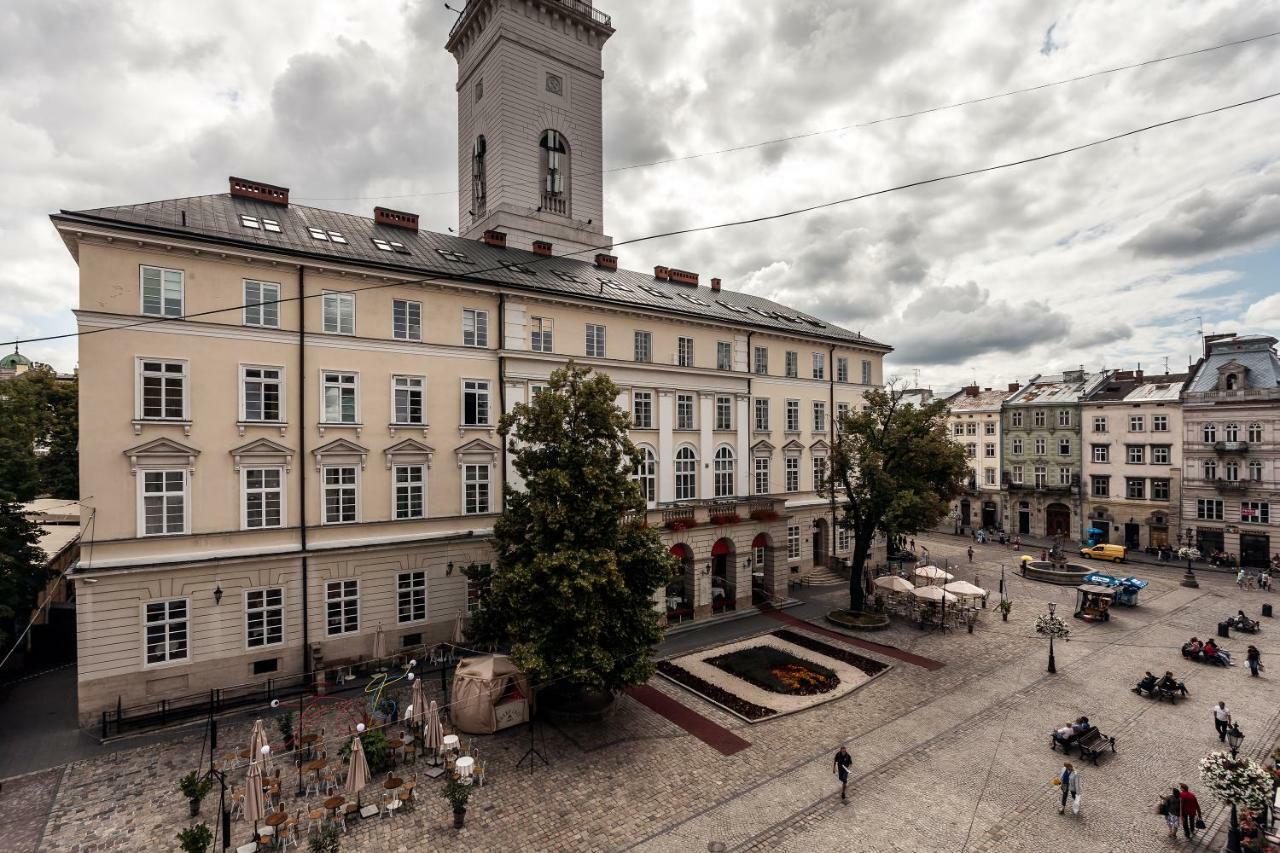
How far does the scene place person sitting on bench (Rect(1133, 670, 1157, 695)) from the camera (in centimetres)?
2312

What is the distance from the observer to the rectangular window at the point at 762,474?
38.9 metres

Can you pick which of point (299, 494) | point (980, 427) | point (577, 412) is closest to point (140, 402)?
point (299, 494)

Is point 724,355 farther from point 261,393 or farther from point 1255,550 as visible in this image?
point 1255,550

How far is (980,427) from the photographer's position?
6531 cm

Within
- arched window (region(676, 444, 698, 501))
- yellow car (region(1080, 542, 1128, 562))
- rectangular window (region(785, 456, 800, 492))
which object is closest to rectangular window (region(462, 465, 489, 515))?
arched window (region(676, 444, 698, 501))

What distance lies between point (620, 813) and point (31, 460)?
28012 millimetres

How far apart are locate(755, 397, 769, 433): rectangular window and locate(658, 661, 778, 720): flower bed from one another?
18.5 m

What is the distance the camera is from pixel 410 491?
25672mm

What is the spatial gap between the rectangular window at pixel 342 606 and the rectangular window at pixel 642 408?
648 inches

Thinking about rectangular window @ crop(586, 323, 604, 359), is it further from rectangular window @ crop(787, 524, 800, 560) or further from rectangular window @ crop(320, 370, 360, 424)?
rectangular window @ crop(787, 524, 800, 560)

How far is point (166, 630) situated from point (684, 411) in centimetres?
2619

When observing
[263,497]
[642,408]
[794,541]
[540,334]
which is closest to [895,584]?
[794,541]

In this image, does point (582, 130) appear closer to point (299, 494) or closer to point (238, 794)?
point (299, 494)

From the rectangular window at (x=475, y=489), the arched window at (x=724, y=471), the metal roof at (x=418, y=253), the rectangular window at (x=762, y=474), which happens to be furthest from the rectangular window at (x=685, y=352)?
the rectangular window at (x=475, y=489)
